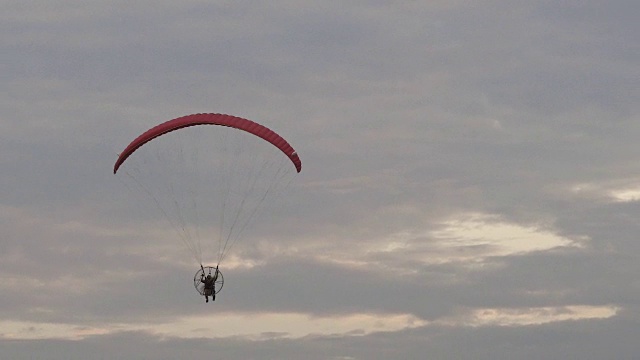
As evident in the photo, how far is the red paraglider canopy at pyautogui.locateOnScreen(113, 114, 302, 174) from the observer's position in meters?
93.8

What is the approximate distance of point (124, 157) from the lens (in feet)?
319

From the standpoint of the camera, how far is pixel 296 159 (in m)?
93.9

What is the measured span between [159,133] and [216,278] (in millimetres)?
9998

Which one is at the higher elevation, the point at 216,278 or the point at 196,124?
the point at 196,124

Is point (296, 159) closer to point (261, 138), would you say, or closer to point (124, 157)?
point (261, 138)

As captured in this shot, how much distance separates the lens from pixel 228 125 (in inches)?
3693

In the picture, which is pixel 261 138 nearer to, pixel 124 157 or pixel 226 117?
pixel 226 117

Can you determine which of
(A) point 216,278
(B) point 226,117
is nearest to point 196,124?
(B) point 226,117

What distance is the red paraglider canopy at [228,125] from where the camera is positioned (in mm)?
93812

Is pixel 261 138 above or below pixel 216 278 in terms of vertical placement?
above

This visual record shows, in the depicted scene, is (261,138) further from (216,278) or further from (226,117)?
(216,278)

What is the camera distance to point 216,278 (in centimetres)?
9506

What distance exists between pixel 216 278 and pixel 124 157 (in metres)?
10.1

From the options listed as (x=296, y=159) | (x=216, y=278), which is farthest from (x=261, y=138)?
(x=216, y=278)
